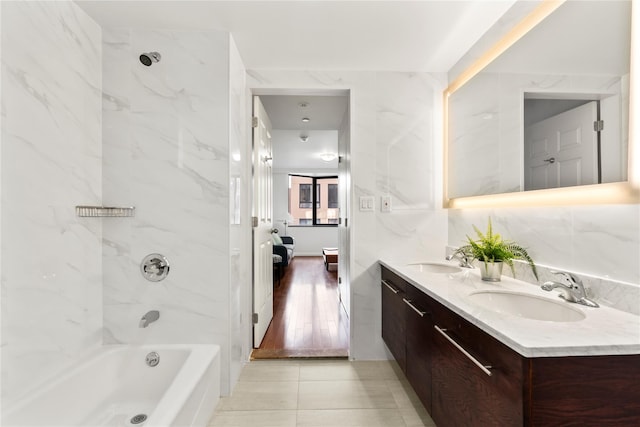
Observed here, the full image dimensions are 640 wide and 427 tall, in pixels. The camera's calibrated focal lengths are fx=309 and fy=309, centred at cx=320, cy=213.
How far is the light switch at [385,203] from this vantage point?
2471mm

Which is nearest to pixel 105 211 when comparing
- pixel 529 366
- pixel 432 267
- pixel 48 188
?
pixel 48 188

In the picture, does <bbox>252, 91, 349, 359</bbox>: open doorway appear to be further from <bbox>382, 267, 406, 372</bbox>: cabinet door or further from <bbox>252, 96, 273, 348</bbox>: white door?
<bbox>382, 267, 406, 372</bbox>: cabinet door

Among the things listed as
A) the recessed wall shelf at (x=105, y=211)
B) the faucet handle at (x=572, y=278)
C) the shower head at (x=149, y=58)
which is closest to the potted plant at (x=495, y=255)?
the faucet handle at (x=572, y=278)

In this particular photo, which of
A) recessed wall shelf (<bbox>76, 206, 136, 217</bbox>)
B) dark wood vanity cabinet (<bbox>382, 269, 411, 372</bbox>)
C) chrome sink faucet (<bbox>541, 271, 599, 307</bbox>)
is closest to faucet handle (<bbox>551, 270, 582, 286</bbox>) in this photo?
chrome sink faucet (<bbox>541, 271, 599, 307</bbox>)

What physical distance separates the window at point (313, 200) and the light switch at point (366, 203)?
620 centimetres

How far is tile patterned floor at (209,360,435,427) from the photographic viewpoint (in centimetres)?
176

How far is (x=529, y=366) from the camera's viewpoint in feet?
2.92

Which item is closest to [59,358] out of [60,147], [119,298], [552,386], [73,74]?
[119,298]

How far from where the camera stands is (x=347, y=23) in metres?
1.86

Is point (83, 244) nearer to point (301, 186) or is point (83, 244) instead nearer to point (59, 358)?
point (59, 358)

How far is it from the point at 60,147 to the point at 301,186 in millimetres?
7154

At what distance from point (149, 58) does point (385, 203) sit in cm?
190

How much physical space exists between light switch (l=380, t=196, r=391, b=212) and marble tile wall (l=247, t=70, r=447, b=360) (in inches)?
1.3

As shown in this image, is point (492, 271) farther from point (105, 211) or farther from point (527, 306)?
point (105, 211)
